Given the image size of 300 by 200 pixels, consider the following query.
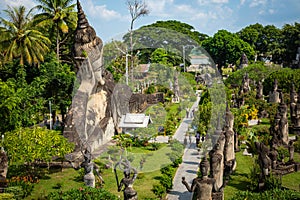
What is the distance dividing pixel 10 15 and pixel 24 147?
1661 cm

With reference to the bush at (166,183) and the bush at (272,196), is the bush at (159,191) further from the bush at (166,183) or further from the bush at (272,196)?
the bush at (272,196)

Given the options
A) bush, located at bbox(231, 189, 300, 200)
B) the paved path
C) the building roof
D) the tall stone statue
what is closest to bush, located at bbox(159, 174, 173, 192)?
the paved path

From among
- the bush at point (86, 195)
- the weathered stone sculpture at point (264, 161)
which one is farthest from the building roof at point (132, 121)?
the bush at point (86, 195)

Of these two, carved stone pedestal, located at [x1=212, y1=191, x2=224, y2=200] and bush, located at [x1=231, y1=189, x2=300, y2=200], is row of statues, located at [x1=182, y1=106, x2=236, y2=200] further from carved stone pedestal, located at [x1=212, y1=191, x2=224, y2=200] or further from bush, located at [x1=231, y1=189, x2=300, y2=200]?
bush, located at [x1=231, y1=189, x2=300, y2=200]

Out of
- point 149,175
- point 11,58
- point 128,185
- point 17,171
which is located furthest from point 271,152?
point 11,58

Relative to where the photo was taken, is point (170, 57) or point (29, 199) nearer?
point (29, 199)

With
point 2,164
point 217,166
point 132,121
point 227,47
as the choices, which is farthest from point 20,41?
point 227,47

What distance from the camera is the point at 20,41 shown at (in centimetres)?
2589

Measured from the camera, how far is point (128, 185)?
35.2 ft

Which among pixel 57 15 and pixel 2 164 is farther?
pixel 57 15

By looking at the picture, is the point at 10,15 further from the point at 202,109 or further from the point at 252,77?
the point at 252,77

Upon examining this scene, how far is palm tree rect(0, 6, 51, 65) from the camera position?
2497 centimetres

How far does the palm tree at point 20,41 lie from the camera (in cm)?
2497

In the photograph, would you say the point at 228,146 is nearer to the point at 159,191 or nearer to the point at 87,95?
the point at 159,191
